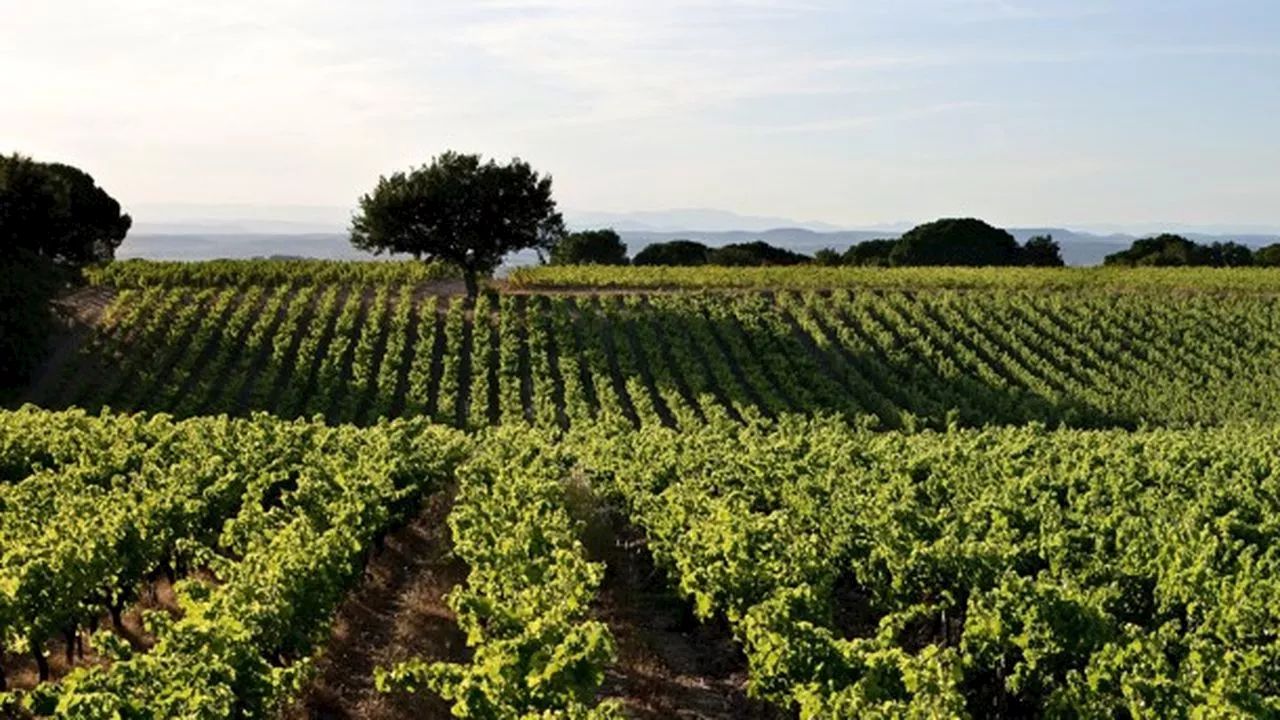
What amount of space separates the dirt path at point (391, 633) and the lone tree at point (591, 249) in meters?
73.6

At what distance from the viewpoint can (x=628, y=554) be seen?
21953mm

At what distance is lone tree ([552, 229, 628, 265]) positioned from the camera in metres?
96.7

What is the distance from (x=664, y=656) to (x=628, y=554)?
187 inches

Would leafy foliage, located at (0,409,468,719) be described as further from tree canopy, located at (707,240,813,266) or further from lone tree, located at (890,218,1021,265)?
lone tree, located at (890,218,1021,265)

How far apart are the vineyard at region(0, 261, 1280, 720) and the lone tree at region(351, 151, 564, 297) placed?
39.1ft

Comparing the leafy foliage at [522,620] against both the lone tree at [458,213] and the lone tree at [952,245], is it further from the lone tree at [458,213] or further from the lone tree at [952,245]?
the lone tree at [952,245]

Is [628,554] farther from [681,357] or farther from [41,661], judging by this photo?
[681,357]

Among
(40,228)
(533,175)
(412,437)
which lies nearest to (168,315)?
(40,228)

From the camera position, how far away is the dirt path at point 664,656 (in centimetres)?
1519

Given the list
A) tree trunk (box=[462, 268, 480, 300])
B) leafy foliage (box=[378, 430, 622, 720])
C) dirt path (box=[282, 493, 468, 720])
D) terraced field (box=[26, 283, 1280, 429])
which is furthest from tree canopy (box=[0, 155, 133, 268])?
leafy foliage (box=[378, 430, 622, 720])

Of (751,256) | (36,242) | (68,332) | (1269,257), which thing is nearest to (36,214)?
(36,242)

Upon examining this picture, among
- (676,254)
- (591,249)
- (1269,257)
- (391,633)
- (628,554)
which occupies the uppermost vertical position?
(591,249)

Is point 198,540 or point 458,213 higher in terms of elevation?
point 458,213

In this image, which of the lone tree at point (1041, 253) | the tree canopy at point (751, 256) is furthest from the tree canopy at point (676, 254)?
the lone tree at point (1041, 253)
